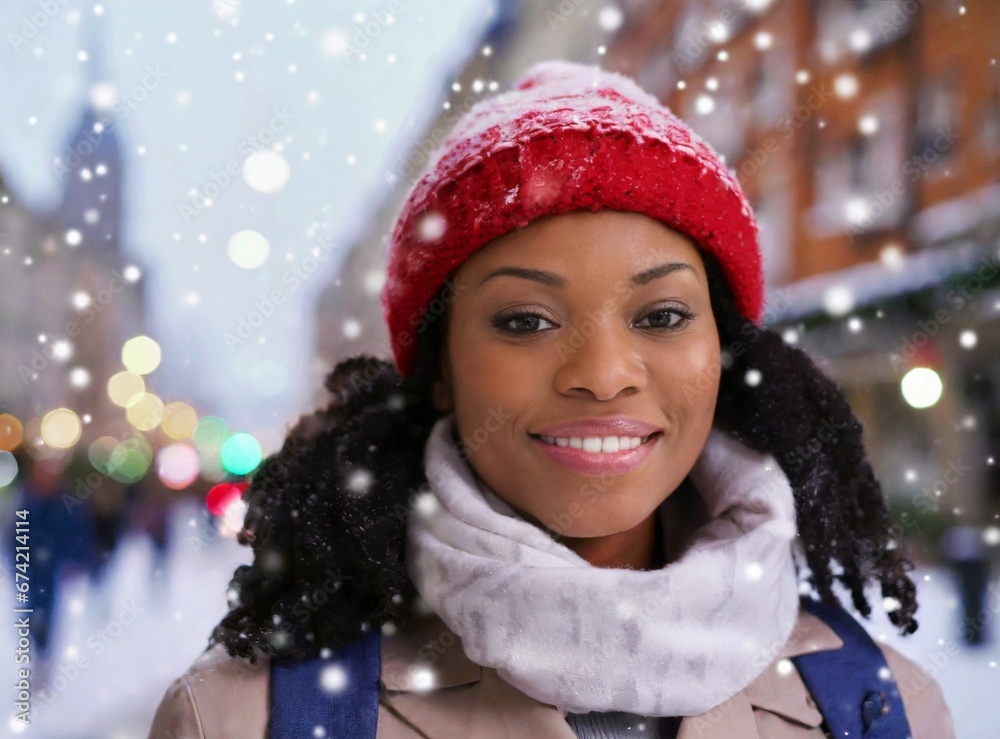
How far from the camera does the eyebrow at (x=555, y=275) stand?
3.52 ft

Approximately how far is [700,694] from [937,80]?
2.79 m

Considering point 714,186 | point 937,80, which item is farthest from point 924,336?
point 714,186

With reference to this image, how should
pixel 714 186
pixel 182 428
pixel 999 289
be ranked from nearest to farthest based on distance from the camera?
pixel 714 186 → pixel 999 289 → pixel 182 428

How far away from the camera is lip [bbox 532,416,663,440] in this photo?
1.07 metres

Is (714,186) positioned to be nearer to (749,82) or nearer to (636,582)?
(636,582)

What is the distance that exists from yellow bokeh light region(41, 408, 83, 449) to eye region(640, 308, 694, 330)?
2.14m

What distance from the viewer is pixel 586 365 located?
3.43 feet

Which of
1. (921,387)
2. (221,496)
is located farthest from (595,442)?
(921,387)

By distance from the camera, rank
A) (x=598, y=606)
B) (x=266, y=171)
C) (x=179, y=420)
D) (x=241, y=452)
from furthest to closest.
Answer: (x=179, y=420) → (x=241, y=452) → (x=266, y=171) → (x=598, y=606)

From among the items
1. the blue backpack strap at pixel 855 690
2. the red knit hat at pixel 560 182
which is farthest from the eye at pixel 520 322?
the blue backpack strap at pixel 855 690

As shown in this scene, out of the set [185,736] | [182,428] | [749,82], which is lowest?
[185,736]

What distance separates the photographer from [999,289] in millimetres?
2584

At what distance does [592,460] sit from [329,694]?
0.49 meters

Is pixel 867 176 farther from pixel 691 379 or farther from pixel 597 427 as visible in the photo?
pixel 597 427
